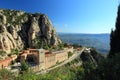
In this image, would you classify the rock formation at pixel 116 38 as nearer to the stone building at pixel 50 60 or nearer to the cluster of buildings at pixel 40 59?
the cluster of buildings at pixel 40 59

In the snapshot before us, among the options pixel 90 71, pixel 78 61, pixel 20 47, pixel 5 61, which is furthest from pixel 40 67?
pixel 90 71

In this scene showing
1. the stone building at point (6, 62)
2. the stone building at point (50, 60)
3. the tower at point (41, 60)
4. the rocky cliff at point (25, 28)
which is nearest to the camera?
the stone building at point (6, 62)

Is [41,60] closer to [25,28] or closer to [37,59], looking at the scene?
[37,59]

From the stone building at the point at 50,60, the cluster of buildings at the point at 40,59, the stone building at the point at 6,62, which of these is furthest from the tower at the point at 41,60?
the stone building at the point at 6,62

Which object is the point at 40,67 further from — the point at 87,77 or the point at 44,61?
the point at 87,77

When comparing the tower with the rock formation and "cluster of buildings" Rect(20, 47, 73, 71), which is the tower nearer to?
"cluster of buildings" Rect(20, 47, 73, 71)

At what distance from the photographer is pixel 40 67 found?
6769cm

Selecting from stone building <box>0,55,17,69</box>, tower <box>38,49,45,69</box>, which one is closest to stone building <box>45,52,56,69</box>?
tower <box>38,49,45,69</box>

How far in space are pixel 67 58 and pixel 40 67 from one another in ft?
66.4

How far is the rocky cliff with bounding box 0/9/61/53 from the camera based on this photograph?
3743 inches

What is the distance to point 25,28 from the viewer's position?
4136 inches

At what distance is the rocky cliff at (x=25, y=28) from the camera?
9506 cm

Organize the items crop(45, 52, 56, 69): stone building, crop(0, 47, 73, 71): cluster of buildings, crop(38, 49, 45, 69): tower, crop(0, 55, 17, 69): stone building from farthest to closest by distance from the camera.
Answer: crop(45, 52, 56, 69): stone building < crop(38, 49, 45, 69): tower < crop(0, 47, 73, 71): cluster of buildings < crop(0, 55, 17, 69): stone building

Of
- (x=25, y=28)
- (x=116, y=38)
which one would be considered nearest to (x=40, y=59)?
Result: (x=25, y=28)
